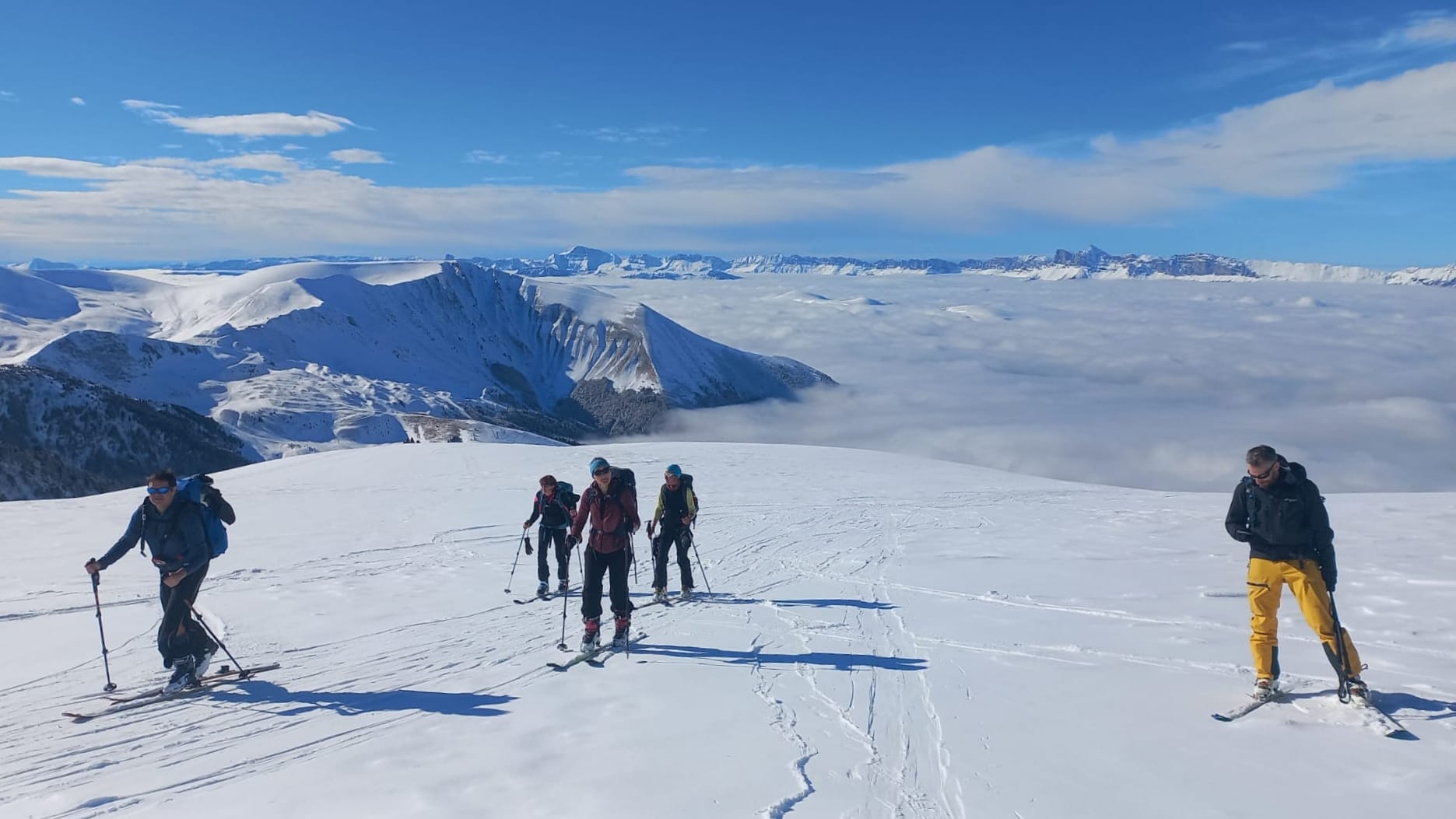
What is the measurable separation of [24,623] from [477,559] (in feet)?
23.8

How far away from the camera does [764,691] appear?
8156 mm

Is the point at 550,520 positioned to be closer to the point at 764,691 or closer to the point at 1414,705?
the point at 764,691

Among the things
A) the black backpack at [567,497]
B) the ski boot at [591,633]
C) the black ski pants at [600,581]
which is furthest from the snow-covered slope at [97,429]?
the ski boot at [591,633]

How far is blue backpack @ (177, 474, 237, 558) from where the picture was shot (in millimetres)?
8523

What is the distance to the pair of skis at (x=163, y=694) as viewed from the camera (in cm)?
769

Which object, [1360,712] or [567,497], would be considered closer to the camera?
[1360,712]

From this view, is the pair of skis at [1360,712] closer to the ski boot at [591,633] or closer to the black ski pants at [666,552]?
the ski boot at [591,633]

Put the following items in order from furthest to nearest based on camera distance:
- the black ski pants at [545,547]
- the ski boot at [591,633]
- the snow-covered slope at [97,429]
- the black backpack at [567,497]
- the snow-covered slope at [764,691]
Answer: the snow-covered slope at [97,429], the black backpack at [567,497], the black ski pants at [545,547], the ski boot at [591,633], the snow-covered slope at [764,691]

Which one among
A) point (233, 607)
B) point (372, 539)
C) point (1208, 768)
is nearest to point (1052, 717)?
point (1208, 768)

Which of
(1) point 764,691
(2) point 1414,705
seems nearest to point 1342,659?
(2) point 1414,705

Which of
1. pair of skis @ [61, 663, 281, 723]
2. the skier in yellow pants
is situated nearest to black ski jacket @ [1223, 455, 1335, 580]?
the skier in yellow pants

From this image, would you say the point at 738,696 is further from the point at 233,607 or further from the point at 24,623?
the point at 24,623

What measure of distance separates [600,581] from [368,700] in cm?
288

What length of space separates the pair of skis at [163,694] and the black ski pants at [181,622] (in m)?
0.31
